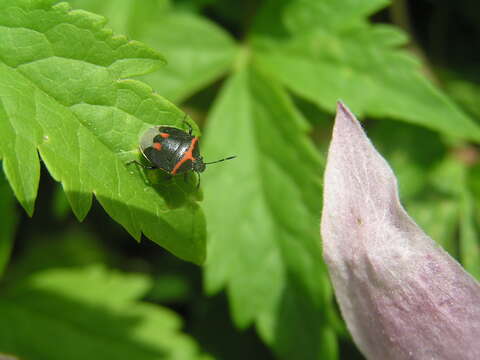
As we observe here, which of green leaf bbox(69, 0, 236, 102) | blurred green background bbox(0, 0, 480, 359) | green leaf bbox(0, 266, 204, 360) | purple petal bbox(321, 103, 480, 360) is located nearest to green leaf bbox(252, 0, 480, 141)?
blurred green background bbox(0, 0, 480, 359)

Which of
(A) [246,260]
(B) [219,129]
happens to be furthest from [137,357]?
(B) [219,129]

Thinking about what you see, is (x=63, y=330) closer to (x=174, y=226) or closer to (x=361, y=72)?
(x=174, y=226)

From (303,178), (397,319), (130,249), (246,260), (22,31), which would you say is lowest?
(130,249)

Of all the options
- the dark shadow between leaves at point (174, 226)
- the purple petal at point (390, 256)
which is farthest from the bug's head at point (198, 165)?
the purple petal at point (390, 256)

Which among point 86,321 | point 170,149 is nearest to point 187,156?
point 170,149

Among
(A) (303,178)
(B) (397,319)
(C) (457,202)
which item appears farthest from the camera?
(C) (457,202)

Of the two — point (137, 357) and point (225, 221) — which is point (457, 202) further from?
point (137, 357)

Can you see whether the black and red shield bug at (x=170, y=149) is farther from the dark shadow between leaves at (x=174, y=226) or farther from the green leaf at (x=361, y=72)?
the green leaf at (x=361, y=72)
